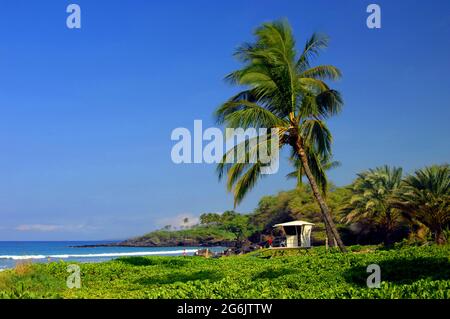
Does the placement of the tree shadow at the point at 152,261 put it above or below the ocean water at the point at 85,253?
above

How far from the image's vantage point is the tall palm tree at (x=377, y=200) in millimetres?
36125

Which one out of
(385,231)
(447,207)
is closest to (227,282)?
(447,207)

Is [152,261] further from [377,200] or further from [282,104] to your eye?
[377,200]

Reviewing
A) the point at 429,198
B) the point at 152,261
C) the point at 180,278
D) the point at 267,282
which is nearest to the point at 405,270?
the point at 267,282

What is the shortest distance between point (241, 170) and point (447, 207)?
12.0 meters

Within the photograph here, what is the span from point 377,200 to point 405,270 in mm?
23375

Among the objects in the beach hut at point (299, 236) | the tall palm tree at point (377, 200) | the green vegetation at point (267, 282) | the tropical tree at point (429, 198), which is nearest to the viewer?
the green vegetation at point (267, 282)

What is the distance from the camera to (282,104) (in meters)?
19.9

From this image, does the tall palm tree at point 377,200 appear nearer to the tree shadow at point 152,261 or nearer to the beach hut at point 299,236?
the beach hut at point 299,236

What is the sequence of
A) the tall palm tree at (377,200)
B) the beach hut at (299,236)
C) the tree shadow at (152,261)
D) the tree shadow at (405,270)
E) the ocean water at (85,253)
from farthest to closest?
the ocean water at (85,253), the beach hut at (299,236), the tall palm tree at (377,200), the tree shadow at (152,261), the tree shadow at (405,270)

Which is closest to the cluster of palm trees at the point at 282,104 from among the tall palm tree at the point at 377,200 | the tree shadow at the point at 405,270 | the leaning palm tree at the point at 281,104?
the leaning palm tree at the point at 281,104

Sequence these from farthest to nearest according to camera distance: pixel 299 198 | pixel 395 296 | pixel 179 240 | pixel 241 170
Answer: pixel 179 240
pixel 299 198
pixel 241 170
pixel 395 296
